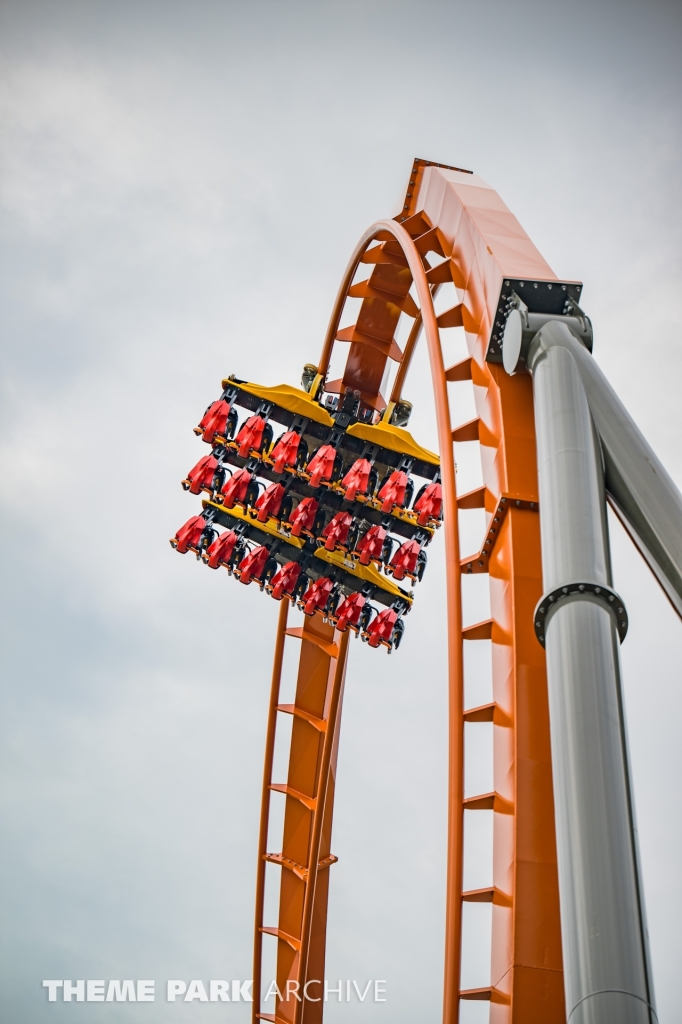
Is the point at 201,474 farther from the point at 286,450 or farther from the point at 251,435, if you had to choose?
the point at 286,450

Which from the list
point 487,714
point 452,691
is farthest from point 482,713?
Answer: point 452,691

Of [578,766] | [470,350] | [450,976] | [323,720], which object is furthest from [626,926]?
[323,720]

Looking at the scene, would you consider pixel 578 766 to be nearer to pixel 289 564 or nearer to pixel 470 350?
pixel 470 350

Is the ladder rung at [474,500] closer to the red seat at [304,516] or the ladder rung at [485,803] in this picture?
the ladder rung at [485,803]

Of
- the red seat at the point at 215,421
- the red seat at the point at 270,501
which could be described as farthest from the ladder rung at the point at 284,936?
the red seat at the point at 215,421

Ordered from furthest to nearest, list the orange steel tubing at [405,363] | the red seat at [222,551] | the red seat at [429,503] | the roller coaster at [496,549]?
the orange steel tubing at [405,363]
the red seat at [222,551]
the red seat at [429,503]
the roller coaster at [496,549]

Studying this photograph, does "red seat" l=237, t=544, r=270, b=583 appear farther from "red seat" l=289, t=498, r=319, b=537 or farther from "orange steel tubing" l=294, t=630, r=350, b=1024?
"orange steel tubing" l=294, t=630, r=350, b=1024

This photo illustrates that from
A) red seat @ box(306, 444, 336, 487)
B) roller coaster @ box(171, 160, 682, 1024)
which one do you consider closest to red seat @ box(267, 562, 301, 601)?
roller coaster @ box(171, 160, 682, 1024)
